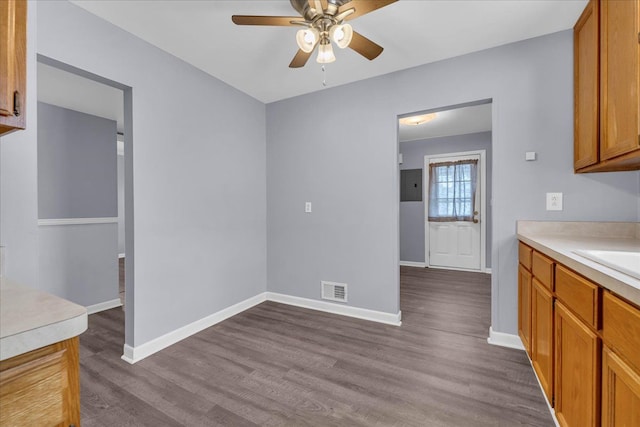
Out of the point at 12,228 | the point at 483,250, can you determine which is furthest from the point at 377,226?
the point at 483,250

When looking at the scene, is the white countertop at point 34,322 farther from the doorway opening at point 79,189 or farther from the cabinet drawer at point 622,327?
the doorway opening at point 79,189

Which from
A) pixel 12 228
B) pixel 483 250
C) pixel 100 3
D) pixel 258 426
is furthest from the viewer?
pixel 483 250

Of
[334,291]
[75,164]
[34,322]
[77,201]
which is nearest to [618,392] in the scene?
[34,322]

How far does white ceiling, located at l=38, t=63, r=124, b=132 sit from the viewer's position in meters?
2.50

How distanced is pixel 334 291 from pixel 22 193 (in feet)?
8.40

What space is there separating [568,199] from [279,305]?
2.86m

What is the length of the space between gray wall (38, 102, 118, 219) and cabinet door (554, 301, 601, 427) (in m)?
4.27

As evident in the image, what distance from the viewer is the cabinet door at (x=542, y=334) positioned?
149 centimetres

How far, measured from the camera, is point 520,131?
2.26 m

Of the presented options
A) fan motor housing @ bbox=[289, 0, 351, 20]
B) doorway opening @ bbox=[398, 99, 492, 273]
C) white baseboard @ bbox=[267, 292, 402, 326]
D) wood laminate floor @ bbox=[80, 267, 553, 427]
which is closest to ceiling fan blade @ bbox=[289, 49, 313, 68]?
fan motor housing @ bbox=[289, 0, 351, 20]

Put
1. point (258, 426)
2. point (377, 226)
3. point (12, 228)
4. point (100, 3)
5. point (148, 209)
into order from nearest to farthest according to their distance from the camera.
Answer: point (12, 228), point (258, 426), point (100, 3), point (148, 209), point (377, 226)

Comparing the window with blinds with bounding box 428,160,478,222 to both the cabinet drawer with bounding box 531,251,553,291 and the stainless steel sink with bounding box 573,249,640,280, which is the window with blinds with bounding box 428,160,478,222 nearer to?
the cabinet drawer with bounding box 531,251,553,291

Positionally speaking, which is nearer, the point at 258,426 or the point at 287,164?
the point at 258,426

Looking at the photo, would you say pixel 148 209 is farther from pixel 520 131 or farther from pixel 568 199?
pixel 568 199
